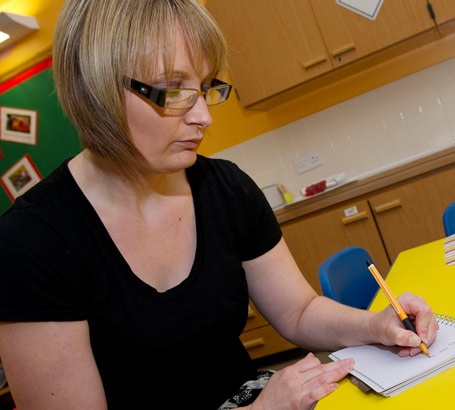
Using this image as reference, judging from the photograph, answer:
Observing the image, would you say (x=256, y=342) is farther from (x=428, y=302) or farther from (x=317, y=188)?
(x=428, y=302)

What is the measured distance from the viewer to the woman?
35.0 inches

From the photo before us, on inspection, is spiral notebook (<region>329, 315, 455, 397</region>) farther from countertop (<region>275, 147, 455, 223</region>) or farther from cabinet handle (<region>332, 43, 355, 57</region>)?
cabinet handle (<region>332, 43, 355, 57</region>)

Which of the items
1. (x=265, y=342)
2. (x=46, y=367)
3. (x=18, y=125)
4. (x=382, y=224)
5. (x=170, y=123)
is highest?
(x=18, y=125)

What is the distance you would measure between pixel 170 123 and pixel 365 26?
243 cm

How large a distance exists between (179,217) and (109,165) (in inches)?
8.0

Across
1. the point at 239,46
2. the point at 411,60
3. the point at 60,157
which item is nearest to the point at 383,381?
the point at 239,46

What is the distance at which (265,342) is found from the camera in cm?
318

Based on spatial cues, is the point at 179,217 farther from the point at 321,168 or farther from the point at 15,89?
the point at 15,89

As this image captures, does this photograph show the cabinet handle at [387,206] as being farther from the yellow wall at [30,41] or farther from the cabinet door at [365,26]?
the yellow wall at [30,41]

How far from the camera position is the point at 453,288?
1097mm

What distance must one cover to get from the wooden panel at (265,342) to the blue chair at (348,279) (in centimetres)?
147

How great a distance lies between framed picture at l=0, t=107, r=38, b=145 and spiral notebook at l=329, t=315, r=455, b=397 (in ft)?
13.0

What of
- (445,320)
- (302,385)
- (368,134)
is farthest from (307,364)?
(368,134)

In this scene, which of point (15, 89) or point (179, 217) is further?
point (15, 89)
